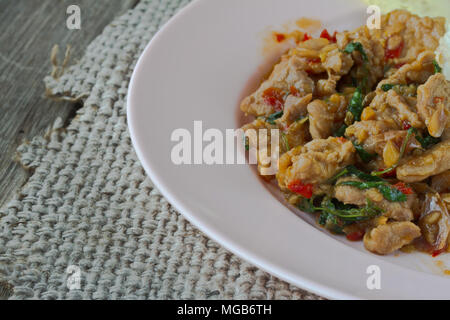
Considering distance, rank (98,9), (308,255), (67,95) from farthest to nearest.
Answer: (98,9) < (67,95) < (308,255)

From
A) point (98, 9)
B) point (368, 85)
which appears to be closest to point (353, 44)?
point (368, 85)

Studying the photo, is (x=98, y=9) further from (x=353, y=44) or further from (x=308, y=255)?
(x=308, y=255)

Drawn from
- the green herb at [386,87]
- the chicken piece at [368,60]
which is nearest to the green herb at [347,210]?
the green herb at [386,87]

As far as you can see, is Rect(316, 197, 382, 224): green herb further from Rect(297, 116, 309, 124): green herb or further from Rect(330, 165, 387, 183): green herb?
Rect(297, 116, 309, 124): green herb

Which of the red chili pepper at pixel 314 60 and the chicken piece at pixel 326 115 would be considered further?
the red chili pepper at pixel 314 60

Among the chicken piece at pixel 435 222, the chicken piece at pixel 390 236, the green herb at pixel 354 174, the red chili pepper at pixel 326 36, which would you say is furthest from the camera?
the red chili pepper at pixel 326 36

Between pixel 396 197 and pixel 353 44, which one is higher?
pixel 353 44

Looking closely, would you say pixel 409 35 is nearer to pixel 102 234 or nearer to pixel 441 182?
pixel 441 182

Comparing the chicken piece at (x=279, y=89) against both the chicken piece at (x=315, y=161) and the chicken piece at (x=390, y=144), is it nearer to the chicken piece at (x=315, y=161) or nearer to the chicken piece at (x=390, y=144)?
the chicken piece at (x=315, y=161)
